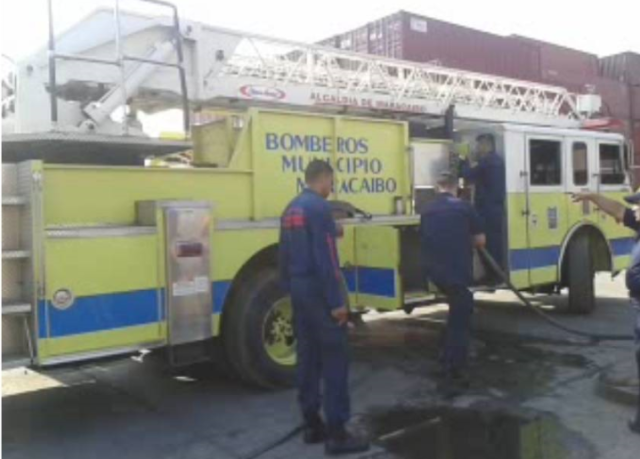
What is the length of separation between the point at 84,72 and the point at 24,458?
124 inches

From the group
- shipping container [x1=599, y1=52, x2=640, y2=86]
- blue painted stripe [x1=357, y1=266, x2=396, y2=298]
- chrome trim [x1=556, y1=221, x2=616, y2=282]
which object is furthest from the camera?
shipping container [x1=599, y1=52, x2=640, y2=86]

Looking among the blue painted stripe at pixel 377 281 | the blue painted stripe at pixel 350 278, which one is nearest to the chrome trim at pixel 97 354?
the blue painted stripe at pixel 350 278

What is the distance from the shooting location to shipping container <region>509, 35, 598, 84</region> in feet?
64.9

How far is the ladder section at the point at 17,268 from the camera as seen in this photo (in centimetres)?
457

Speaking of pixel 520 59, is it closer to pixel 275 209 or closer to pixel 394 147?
pixel 394 147

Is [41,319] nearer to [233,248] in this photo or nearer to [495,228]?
[233,248]

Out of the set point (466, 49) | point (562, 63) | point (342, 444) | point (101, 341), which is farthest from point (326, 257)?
point (562, 63)

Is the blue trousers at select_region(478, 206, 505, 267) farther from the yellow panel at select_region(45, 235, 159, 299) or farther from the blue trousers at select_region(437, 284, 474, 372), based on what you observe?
the yellow panel at select_region(45, 235, 159, 299)

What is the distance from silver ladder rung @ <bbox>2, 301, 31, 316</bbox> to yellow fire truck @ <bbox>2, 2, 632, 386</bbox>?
12 millimetres

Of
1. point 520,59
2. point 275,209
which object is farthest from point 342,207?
point 520,59

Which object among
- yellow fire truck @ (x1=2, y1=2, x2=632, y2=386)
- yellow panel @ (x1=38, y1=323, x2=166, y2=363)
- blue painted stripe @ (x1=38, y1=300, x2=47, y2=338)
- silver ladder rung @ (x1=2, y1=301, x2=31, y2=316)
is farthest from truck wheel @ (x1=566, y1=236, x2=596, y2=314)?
silver ladder rung @ (x1=2, y1=301, x2=31, y2=316)

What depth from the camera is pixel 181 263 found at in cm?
523

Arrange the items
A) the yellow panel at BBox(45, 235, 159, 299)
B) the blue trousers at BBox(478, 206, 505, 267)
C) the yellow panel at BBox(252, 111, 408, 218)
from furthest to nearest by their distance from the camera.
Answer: the blue trousers at BBox(478, 206, 505, 267) < the yellow panel at BBox(252, 111, 408, 218) < the yellow panel at BBox(45, 235, 159, 299)

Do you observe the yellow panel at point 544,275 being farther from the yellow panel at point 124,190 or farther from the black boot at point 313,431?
the black boot at point 313,431
